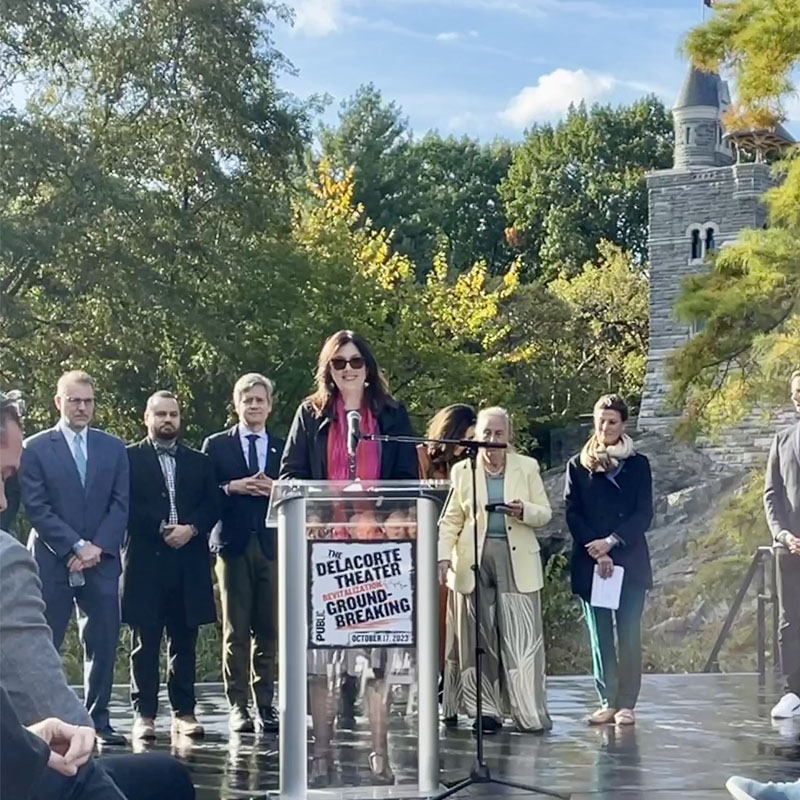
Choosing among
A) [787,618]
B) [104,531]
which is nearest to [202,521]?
[104,531]

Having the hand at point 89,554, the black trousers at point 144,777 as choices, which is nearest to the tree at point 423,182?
the hand at point 89,554

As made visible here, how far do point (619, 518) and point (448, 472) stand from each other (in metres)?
1.01

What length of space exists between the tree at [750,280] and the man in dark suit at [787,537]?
295 inches

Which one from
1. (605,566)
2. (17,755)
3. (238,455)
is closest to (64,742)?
(17,755)

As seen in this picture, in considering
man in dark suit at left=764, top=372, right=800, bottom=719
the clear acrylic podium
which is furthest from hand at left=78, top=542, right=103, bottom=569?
man in dark suit at left=764, top=372, right=800, bottom=719

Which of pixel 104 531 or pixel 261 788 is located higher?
pixel 104 531

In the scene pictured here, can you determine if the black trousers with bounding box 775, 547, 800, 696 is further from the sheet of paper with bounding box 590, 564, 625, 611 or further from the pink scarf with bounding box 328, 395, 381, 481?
the pink scarf with bounding box 328, 395, 381, 481

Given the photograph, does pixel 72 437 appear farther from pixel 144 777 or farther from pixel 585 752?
pixel 144 777

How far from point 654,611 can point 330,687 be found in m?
20.9

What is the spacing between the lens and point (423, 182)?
45.3m

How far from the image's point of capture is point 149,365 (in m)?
26.6

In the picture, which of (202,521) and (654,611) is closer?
(202,521)

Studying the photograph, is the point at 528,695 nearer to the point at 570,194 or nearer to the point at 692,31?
the point at 692,31

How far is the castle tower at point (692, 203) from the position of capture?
37125mm
